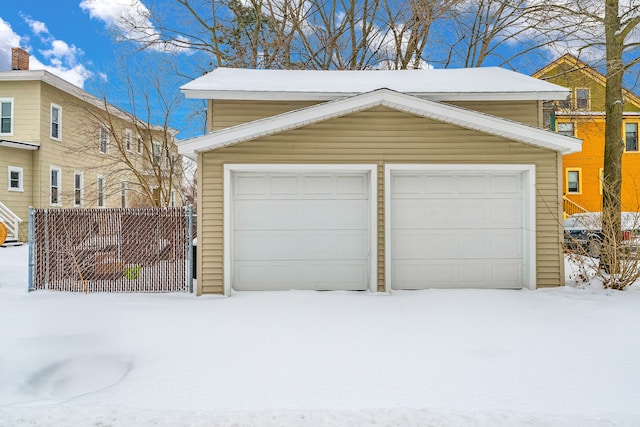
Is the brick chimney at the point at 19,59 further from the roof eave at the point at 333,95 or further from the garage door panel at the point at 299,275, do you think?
the garage door panel at the point at 299,275

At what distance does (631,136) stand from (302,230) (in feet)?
68.0

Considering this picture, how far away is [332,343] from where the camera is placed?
4.77 m

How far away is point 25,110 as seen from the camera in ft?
53.1

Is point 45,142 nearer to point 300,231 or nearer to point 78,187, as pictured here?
point 78,187

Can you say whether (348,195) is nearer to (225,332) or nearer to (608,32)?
(225,332)

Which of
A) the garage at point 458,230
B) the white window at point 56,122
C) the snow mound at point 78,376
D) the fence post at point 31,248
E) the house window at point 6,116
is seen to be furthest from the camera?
the white window at point 56,122

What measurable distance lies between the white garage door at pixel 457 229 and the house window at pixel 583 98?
14.0 metres

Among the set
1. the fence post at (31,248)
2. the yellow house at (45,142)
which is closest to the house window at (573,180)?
the yellow house at (45,142)

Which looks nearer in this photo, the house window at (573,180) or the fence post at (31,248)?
the fence post at (31,248)

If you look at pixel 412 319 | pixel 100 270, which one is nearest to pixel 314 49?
pixel 100 270

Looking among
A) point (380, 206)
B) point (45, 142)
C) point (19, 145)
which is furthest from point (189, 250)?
point (45, 142)

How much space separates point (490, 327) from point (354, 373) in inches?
94.8

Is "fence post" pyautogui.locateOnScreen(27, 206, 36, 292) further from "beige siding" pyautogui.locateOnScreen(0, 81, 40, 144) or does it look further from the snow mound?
"beige siding" pyautogui.locateOnScreen(0, 81, 40, 144)

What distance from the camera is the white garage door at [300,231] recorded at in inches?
293
